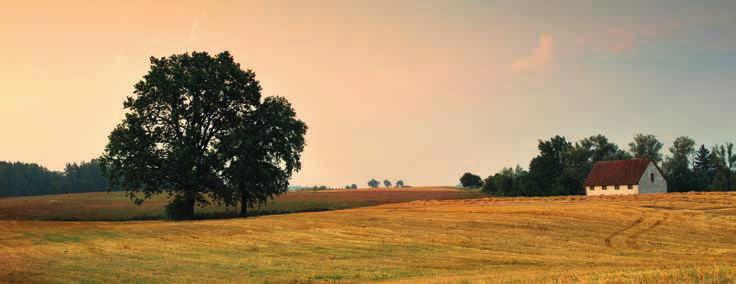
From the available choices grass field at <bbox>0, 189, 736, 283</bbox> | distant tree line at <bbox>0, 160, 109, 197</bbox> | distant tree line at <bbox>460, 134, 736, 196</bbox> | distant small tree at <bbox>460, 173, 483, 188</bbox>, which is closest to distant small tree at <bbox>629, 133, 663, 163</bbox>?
distant tree line at <bbox>460, 134, 736, 196</bbox>

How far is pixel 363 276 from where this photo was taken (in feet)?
72.9

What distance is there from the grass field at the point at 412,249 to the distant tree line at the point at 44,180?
460 feet

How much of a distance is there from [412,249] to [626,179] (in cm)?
6936

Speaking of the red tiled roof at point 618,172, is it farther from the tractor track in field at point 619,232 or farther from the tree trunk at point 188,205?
the tree trunk at point 188,205

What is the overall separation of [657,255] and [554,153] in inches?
3527

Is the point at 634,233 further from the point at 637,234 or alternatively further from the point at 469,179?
the point at 469,179

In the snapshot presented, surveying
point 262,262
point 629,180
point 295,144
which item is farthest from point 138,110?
point 629,180

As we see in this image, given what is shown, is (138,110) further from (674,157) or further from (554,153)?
(674,157)

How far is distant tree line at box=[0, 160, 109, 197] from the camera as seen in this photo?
6571 inches

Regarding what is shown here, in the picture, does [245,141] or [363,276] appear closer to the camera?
[363,276]

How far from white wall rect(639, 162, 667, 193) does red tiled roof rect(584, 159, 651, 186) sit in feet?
3.16

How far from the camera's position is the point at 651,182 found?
90.2 metres

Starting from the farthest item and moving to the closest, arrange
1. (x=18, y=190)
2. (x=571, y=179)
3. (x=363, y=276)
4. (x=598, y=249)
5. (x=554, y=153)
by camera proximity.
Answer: (x=18, y=190), (x=554, y=153), (x=571, y=179), (x=598, y=249), (x=363, y=276)

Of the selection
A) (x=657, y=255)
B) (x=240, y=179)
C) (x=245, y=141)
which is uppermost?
(x=245, y=141)
